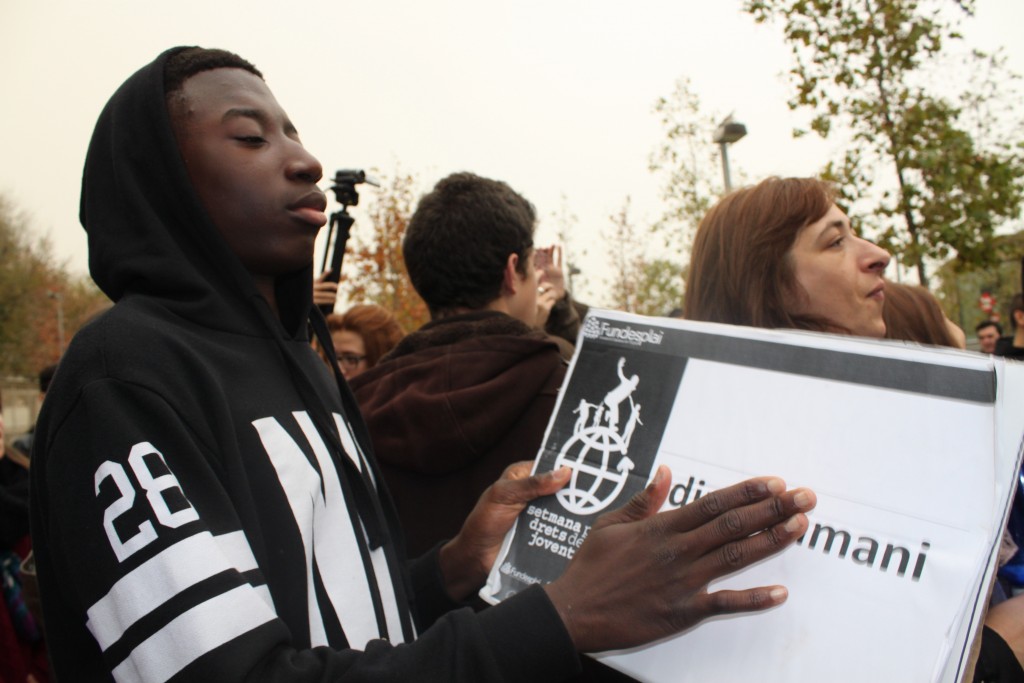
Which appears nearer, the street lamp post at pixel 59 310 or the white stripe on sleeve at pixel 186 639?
the white stripe on sleeve at pixel 186 639

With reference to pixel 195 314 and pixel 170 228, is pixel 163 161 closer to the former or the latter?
pixel 170 228

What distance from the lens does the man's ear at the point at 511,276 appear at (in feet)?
7.46

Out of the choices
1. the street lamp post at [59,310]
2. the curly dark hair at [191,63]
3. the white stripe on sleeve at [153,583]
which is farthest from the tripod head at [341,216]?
the street lamp post at [59,310]

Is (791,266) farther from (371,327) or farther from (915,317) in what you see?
(371,327)

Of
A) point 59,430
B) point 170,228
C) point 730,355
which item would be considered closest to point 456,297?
point 170,228

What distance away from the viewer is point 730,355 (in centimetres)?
123

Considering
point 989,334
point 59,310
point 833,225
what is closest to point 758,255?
point 833,225

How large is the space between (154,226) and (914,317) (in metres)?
2.50

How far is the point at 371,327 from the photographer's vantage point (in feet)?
15.2

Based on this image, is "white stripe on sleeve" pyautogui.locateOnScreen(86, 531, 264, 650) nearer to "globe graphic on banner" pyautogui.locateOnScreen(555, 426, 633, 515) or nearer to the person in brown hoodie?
"globe graphic on banner" pyautogui.locateOnScreen(555, 426, 633, 515)

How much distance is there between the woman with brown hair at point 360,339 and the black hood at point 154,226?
3.13 metres

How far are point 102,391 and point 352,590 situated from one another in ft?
1.75

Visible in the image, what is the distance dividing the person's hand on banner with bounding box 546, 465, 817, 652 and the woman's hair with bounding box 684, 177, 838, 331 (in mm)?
1030

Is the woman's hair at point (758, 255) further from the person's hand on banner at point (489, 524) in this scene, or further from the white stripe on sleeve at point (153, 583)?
the white stripe on sleeve at point (153, 583)
